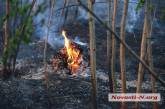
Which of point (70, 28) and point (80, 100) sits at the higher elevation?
point (70, 28)

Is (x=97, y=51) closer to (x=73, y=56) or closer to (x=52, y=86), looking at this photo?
(x=73, y=56)

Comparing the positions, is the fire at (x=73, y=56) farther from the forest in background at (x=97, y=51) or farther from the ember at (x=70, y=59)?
the forest in background at (x=97, y=51)

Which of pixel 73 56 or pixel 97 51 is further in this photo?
pixel 97 51

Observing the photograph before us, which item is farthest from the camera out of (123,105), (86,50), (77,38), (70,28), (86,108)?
(70,28)

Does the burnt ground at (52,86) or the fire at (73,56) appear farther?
the fire at (73,56)

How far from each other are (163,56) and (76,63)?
102 inches

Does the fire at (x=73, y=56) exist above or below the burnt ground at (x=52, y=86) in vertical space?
above

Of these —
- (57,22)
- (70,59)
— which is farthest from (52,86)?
(57,22)

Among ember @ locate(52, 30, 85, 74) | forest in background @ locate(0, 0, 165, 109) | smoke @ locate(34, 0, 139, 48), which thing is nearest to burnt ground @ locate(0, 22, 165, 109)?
forest in background @ locate(0, 0, 165, 109)

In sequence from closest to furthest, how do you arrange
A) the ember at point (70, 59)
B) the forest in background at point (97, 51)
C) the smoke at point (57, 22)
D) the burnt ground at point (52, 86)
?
the forest in background at point (97, 51)
the burnt ground at point (52, 86)
the ember at point (70, 59)
the smoke at point (57, 22)

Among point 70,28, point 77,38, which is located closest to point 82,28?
point 70,28

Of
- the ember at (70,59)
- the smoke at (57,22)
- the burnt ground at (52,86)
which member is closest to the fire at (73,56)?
the ember at (70,59)

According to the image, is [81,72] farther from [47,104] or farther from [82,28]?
[82,28]

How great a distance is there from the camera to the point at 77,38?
1014 cm
